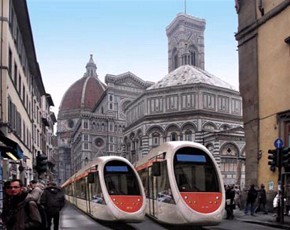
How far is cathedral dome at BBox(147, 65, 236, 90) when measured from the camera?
270 ft

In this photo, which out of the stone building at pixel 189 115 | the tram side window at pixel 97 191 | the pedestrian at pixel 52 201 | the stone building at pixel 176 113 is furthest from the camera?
the stone building at pixel 176 113

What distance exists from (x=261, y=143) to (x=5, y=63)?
44.9 ft

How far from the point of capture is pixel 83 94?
564ft

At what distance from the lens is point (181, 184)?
1419 centimetres

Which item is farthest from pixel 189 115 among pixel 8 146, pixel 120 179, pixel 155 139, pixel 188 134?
pixel 8 146

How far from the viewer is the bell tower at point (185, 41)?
120000 mm

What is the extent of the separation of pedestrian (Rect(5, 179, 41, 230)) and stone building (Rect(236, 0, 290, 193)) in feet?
61.5

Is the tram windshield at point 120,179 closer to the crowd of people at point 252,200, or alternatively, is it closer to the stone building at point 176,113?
the crowd of people at point 252,200

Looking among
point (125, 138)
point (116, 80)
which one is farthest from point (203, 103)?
point (116, 80)

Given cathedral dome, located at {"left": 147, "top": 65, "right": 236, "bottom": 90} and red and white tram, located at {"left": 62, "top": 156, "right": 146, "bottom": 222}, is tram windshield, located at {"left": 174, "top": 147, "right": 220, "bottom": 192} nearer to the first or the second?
red and white tram, located at {"left": 62, "top": 156, "right": 146, "bottom": 222}

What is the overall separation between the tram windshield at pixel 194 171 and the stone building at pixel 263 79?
9.90m

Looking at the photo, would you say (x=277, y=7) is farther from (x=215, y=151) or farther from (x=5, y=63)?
(x=215, y=151)

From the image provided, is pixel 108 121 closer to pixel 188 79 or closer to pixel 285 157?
pixel 188 79

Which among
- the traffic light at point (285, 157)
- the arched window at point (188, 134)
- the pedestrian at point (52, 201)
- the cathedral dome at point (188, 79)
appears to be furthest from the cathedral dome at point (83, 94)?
the pedestrian at point (52, 201)
